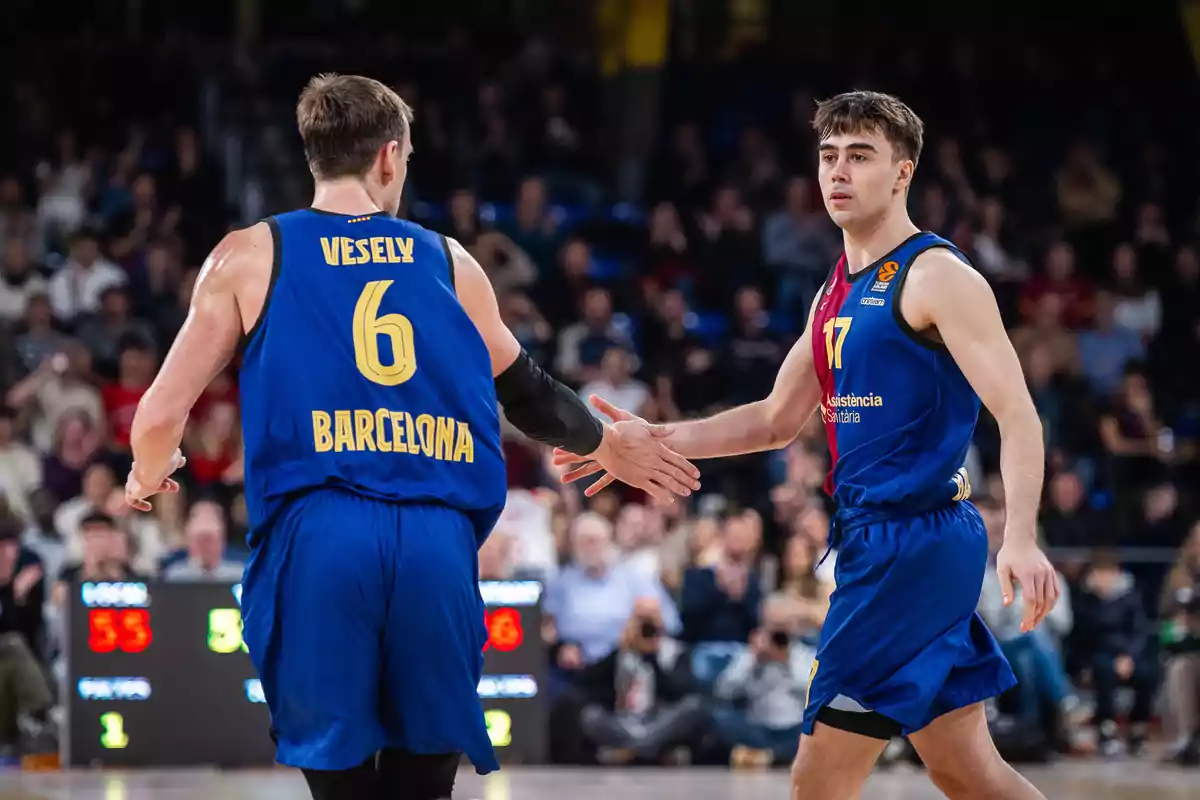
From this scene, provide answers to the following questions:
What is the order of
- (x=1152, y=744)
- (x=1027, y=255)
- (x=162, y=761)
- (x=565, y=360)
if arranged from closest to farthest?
1. (x=162, y=761)
2. (x=1152, y=744)
3. (x=565, y=360)
4. (x=1027, y=255)

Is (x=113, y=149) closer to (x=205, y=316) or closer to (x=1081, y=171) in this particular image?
(x=1081, y=171)

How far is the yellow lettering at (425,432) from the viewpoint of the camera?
3826mm

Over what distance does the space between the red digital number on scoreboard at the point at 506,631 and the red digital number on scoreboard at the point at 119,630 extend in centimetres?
191

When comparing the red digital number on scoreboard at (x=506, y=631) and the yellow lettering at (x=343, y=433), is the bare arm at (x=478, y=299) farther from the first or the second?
the red digital number on scoreboard at (x=506, y=631)

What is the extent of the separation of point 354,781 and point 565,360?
10161mm

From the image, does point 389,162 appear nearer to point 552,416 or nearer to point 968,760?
point 552,416

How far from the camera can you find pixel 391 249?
3.93 m

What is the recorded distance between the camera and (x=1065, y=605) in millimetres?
12078

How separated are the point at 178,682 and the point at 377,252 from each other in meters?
6.24

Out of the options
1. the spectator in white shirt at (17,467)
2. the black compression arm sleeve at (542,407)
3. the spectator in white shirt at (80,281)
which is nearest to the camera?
the black compression arm sleeve at (542,407)

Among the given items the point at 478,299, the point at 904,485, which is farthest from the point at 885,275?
the point at 478,299

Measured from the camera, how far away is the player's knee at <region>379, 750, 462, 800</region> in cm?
378

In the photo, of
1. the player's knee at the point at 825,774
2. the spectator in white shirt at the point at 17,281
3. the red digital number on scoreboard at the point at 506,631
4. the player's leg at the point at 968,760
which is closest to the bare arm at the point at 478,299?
the player's knee at the point at 825,774

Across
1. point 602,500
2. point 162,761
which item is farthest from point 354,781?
point 602,500
